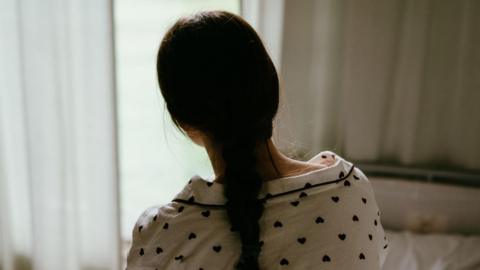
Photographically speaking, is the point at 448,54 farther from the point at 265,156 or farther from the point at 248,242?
the point at 248,242

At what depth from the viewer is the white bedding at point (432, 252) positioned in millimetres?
1466

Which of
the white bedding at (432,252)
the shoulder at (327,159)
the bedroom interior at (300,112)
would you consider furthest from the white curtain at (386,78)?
the shoulder at (327,159)

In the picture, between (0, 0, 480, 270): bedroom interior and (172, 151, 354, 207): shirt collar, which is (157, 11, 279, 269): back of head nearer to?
(172, 151, 354, 207): shirt collar

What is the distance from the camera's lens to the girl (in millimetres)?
768

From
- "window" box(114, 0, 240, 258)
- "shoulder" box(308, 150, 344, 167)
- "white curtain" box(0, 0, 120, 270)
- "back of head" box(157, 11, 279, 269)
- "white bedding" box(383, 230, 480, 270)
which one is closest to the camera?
"back of head" box(157, 11, 279, 269)

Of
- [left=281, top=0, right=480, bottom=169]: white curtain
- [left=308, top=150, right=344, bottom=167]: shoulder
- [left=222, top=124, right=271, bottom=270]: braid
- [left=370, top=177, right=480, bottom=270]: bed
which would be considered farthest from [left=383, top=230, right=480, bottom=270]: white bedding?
[left=222, top=124, right=271, bottom=270]: braid

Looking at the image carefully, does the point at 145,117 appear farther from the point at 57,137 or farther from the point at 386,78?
the point at 386,78

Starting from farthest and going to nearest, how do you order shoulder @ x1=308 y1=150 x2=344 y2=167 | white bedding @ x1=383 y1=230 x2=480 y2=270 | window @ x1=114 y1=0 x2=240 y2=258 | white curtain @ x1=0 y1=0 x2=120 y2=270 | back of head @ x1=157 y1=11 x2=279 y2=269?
1. window @ x1=114 y1=0 x2=240 y2=258
2. white curtain @ x1=0 y1=0 x2=120 y2=270
3. white bedding @ x1=383 y1=230 x2=480 y2=270
4. shoulder @ x1=308 y1=150 x2=344 y2=167
5. back of head @ x1=157 y1=11 x2=279 y2=269

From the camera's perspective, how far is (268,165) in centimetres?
85

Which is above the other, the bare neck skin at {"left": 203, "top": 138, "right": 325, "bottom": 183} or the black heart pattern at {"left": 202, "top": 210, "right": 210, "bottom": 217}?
the bare neck skin at {"left": 203, "top": 138, "right": 325, "bottom": 183}

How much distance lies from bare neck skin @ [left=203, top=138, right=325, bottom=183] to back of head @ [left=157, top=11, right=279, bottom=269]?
20 millimetres

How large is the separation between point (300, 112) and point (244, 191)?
106cm

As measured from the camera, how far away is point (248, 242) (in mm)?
777

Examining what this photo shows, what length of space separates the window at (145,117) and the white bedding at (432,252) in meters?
0.70
